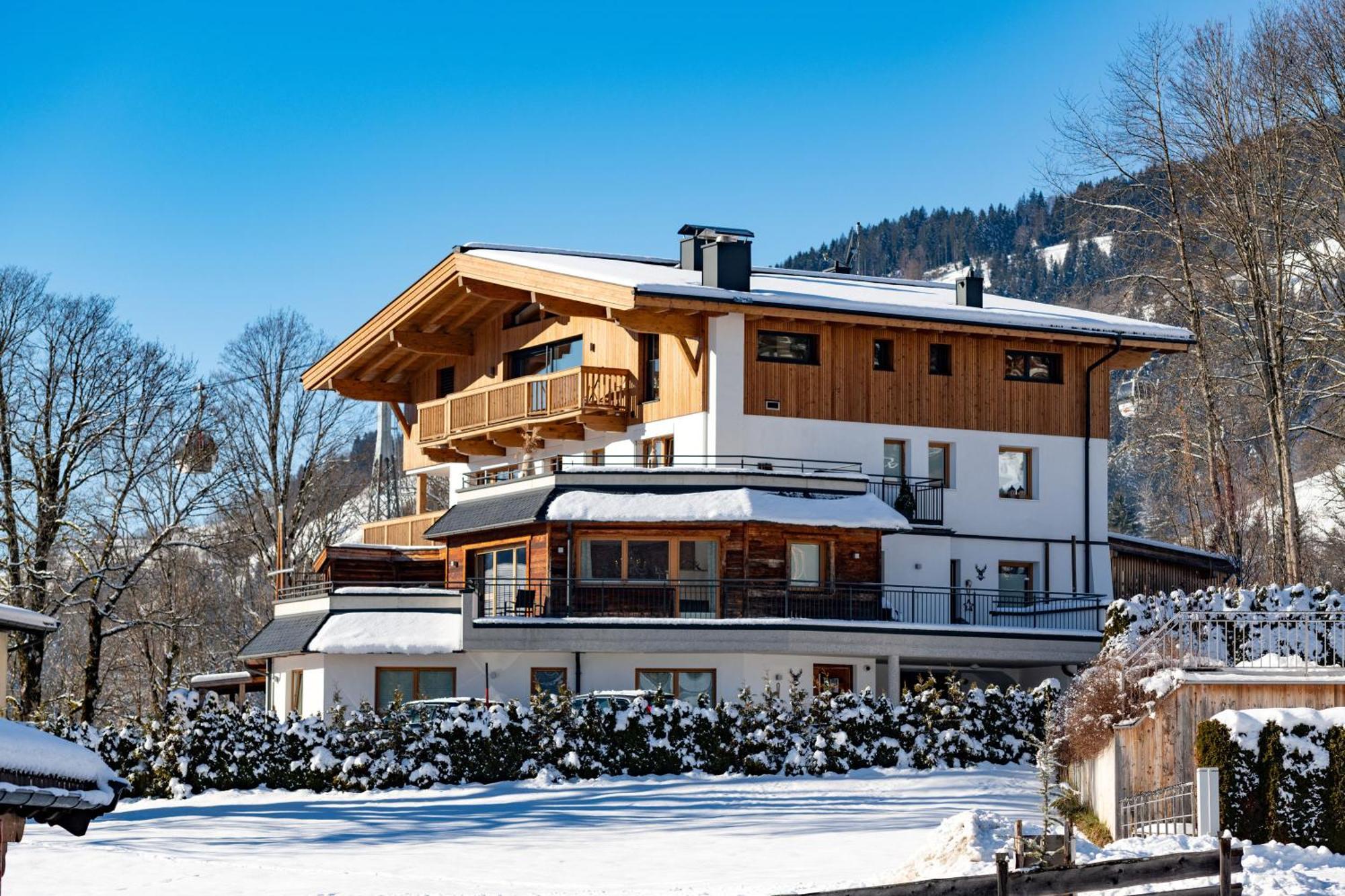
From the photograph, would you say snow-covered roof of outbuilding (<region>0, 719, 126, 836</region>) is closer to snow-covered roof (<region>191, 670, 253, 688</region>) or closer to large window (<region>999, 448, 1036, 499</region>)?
large window (<region>999, 448, 1036, 499</region>)

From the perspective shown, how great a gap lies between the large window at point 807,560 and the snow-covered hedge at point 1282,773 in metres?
17.0

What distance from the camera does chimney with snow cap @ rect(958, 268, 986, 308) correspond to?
148 feet

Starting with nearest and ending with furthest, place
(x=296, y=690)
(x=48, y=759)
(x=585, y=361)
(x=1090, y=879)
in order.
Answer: (x=48, y=759) < (x=1090, y=879) < (x=296, y=690) < (x=585, y=361)

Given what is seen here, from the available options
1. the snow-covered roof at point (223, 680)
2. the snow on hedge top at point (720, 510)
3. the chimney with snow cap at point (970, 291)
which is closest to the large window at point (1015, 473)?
the chimney with snow cap at point (970, 291)

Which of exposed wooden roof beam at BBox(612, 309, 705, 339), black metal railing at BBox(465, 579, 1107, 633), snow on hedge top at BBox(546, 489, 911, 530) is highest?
exposed wooden roof beam at BBox(612, 309, 705, 339)

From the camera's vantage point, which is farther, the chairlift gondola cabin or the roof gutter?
the chairlift gondola cabin

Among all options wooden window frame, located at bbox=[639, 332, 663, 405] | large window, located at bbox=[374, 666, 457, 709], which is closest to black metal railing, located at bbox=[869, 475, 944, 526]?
wooden window frame, located at bbox=[639, 332, 663, 405]

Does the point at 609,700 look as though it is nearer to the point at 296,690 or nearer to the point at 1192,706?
the point at 296,690

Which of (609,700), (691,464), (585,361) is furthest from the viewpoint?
(585,361)

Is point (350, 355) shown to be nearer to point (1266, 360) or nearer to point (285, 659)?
point (285, 659)

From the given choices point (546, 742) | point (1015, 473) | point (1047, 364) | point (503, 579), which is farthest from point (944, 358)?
point (546, 742)

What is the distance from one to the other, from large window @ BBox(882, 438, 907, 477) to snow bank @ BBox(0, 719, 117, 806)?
3268cm

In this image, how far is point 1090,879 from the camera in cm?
1519

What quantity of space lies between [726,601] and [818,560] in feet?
8.43
